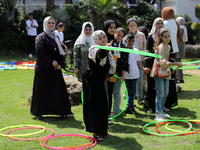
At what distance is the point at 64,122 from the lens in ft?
22.7

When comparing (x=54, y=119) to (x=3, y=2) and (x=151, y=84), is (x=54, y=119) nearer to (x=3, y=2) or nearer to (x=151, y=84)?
(x=151, y=84)

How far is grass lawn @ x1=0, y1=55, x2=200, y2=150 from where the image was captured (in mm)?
5301

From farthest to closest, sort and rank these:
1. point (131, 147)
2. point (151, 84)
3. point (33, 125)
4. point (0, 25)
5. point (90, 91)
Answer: point (0, 25), point (151, 84), point (33, 125), point (90, 91), point (131, 147)

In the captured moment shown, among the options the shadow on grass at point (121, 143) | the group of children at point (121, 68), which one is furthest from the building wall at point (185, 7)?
the shadow on grass at point (121, 143)

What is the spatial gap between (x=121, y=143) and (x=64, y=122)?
6.24 feet

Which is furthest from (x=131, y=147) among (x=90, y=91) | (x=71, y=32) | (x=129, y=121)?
(x=71, y=32)

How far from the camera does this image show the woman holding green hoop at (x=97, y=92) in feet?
18.3

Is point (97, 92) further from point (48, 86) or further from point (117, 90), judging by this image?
point (48, 86)

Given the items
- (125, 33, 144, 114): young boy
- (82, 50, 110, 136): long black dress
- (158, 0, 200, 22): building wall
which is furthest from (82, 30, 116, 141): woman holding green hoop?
(158, 0, 200, 22): building wall

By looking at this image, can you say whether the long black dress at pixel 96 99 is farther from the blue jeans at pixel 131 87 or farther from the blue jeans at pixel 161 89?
the blue jeans at pixel 131 87

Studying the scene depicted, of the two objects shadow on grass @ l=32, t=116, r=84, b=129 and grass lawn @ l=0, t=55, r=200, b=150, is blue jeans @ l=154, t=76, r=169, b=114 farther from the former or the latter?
shadow on grass @ l=32, t=116, r=84, b=129

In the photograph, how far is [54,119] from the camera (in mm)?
7184

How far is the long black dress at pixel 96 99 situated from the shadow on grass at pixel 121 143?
16cm

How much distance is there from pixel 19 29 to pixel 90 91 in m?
15.6
